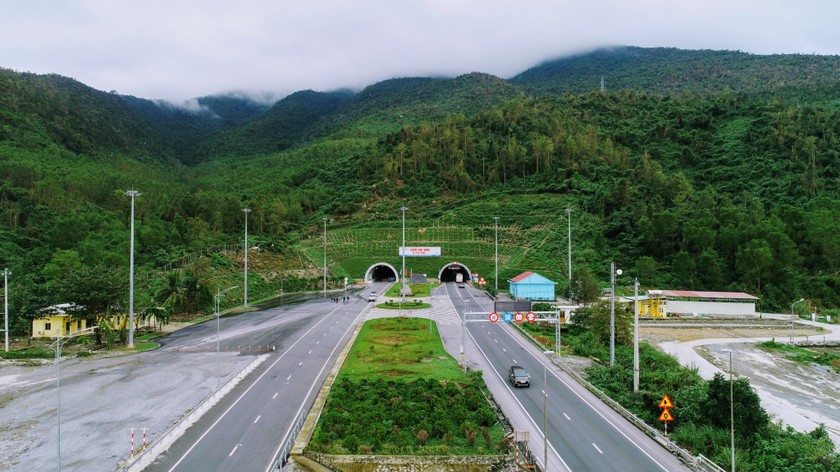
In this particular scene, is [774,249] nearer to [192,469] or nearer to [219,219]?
[192,469]

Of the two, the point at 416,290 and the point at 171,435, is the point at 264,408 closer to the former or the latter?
the point at 171,435

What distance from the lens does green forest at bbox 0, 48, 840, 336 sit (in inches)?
2655

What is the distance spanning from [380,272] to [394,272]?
671 centimetres

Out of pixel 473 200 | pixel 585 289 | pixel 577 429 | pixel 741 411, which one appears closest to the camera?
pixel 741 411

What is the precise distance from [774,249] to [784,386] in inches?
1567

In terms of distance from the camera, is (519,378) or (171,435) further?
(519,378)

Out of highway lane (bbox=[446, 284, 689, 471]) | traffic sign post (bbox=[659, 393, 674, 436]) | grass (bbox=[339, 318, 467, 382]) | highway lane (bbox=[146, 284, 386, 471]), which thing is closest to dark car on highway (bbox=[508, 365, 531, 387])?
highway lane (bbox=[446, 284, 689, 471])

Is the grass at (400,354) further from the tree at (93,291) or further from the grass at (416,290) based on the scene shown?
the tree at (93,291)

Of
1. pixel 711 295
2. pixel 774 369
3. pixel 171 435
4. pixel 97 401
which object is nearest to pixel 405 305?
pixel 97 401

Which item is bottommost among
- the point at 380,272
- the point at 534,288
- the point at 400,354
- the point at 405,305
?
the point at 400,354

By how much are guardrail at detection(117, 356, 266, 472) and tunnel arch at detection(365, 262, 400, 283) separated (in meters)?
57.6

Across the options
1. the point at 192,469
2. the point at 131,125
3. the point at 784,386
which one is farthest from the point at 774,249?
the point at 131,125

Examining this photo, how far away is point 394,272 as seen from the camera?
9138cm

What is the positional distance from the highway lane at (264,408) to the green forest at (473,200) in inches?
727
